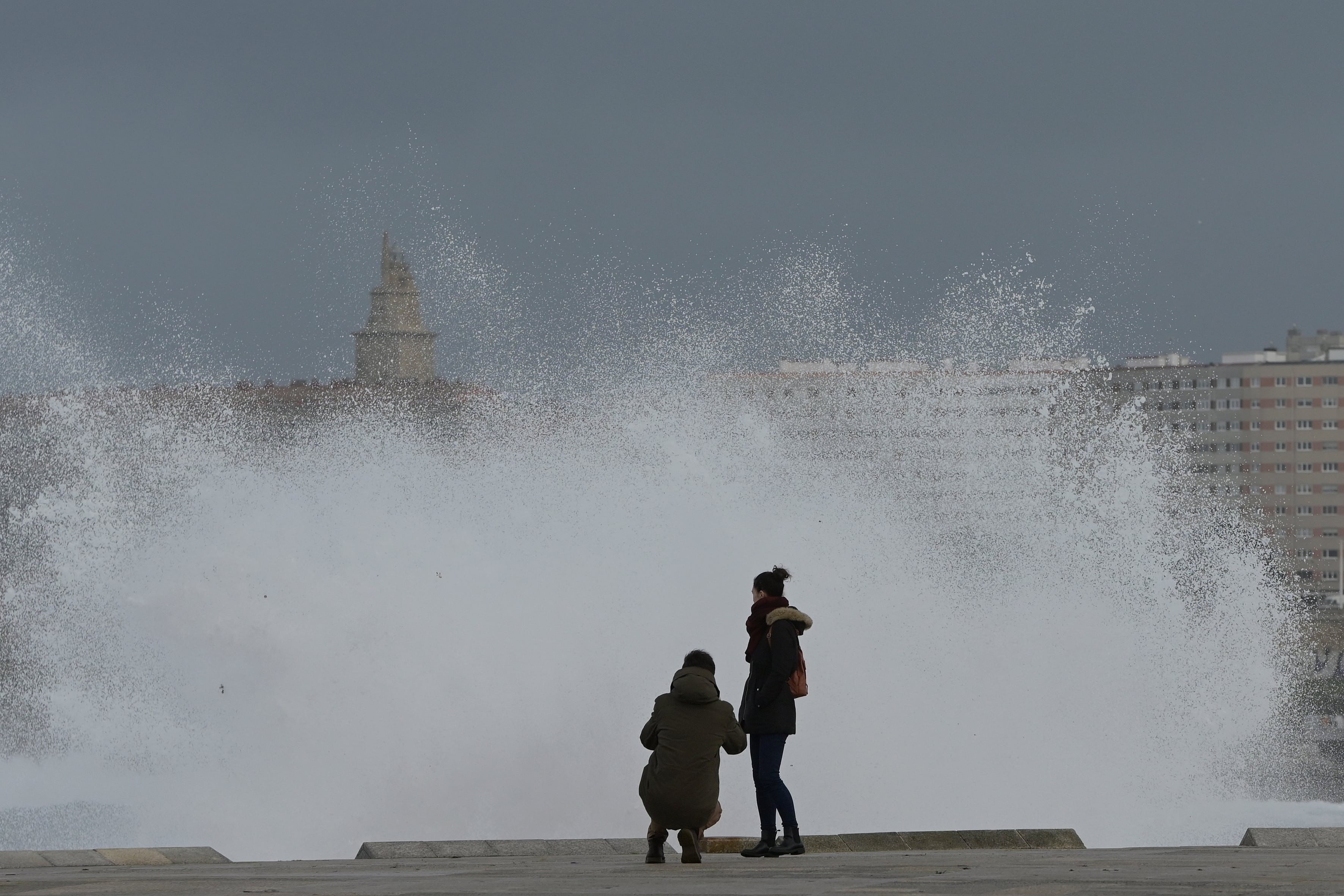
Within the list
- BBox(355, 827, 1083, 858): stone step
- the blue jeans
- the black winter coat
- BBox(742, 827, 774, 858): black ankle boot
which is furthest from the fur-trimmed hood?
BBox(355, 827, 1083, 858): stone step

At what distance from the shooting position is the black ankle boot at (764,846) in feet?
39.7

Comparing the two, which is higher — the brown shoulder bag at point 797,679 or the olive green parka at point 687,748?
the brown shoulder bag at point 797,679

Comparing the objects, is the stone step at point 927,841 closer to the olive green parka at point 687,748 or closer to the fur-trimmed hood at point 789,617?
the olive green parka at point 687,748

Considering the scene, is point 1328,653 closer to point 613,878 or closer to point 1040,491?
point 1040,491

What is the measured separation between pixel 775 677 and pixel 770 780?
0.72m

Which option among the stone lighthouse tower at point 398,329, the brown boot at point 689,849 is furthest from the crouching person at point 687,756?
the stone lighthouse tower at point 398,329

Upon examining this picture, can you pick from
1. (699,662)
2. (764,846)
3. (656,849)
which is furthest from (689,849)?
(699,662)

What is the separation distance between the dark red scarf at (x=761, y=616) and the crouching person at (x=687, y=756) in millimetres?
556

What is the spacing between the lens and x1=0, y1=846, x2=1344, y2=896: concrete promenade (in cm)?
895

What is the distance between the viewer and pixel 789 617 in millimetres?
11953

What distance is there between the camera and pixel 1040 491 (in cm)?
3212

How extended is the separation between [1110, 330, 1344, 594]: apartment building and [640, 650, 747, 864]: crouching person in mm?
173024

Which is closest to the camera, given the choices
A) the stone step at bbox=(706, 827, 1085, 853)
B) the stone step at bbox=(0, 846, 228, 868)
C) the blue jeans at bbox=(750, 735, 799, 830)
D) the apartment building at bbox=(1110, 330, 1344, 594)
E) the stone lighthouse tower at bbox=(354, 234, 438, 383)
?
the stone step at bbox=(0, 846, 228, 868)

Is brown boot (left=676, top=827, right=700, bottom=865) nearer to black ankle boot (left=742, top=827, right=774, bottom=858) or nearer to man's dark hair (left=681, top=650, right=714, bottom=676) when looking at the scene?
black ankle boot (left=742, top=827, right=774, bottom=858)
